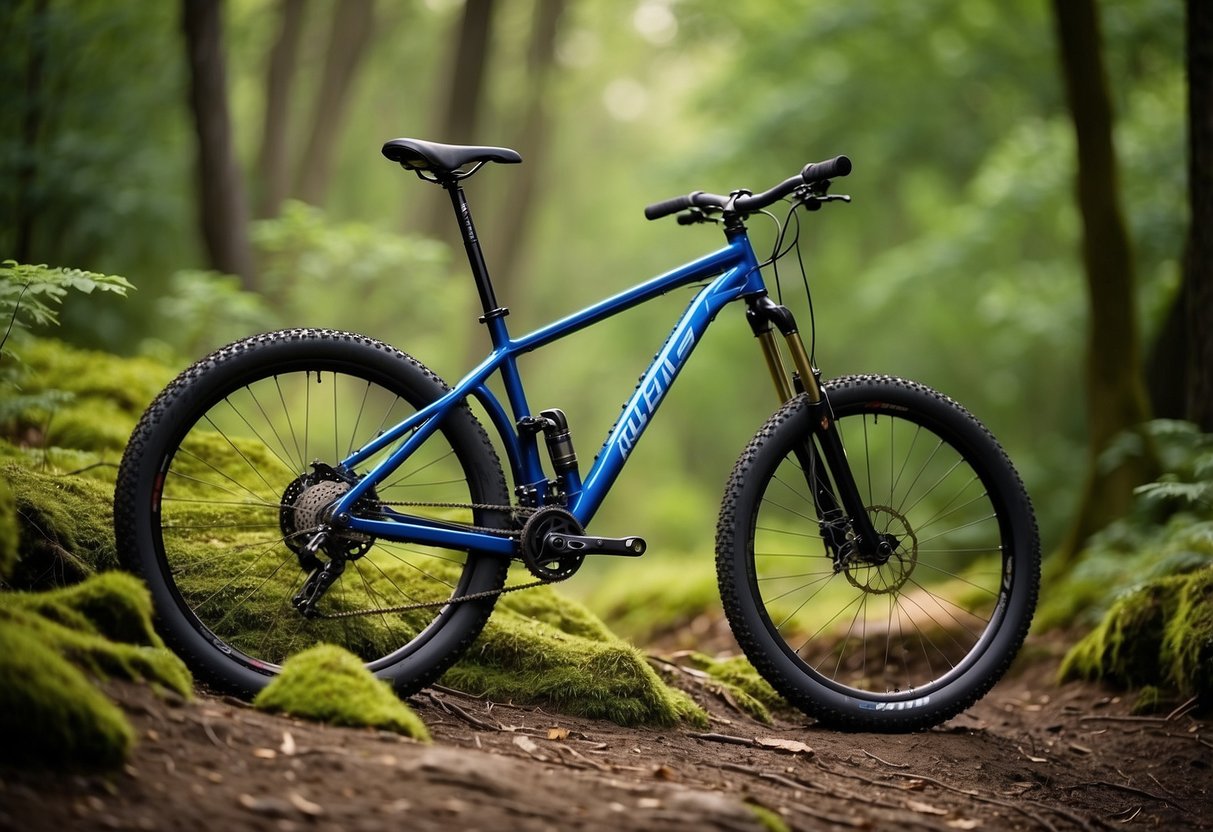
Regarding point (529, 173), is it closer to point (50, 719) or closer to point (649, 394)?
point (649, 394)

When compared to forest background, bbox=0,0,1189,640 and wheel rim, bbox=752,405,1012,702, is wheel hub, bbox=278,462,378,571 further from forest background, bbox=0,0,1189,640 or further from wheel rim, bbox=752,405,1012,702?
forest background, bbox=0,0,1189,640

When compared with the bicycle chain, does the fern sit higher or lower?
higher

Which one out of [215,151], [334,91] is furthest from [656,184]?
[215,151]

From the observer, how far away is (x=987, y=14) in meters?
13.8

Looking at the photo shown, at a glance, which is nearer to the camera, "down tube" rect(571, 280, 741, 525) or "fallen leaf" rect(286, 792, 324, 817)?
"fallen leaf" rect(286, 792, 324, 817)

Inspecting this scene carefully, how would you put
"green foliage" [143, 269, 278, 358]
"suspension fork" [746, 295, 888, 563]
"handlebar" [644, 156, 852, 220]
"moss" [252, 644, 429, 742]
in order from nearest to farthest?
"moss" [252, 644, 429, 742]
"handlebar" [644, 156, 852, 220]
"suspension fork" [746, 295, 888, 563]
"green foliage" [143, 269, 278, 358]

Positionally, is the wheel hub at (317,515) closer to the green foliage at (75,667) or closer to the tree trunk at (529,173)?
the green foliage at (75,667)

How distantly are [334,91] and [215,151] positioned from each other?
538cm

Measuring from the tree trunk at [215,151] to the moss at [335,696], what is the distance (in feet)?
23.1

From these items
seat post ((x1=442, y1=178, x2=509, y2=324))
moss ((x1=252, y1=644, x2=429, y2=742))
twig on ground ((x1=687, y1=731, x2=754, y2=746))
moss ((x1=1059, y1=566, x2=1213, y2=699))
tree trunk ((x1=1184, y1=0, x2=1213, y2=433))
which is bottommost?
twig on ground ((x1=687, y1=731, x2=754, y2=746))

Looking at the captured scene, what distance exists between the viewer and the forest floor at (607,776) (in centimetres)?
221

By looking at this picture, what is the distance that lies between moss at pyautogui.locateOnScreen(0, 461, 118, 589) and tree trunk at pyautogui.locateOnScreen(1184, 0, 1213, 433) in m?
5.03

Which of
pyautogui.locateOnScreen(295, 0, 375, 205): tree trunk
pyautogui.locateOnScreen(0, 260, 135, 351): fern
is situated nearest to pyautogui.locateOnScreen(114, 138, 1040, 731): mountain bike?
pyautogui.locateOnScreen(0, 260, 135, 351): fern

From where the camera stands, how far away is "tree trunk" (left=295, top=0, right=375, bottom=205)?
45.8 feet
